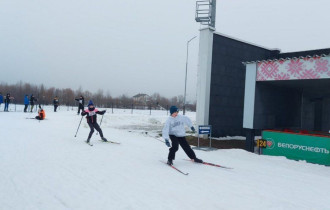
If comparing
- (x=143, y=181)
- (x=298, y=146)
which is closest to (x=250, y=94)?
(x=298, y=146)

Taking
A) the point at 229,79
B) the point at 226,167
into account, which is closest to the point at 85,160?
the point at 226,167

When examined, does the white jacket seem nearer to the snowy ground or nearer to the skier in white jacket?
the skier in white jacket

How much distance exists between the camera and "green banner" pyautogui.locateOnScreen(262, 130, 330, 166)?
29.5 feet

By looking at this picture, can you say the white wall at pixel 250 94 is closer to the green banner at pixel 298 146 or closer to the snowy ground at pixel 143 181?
the green banner at pixel 298 146

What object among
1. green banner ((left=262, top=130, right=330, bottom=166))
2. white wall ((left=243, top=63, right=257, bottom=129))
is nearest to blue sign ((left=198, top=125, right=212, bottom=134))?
white wall ((left=243, top=63, right=257, bottom=129))

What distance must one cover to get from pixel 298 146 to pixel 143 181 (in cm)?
643

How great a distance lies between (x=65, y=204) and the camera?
4.57 meters

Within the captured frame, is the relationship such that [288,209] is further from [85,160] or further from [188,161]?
[85,160]

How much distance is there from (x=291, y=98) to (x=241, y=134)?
147 inches

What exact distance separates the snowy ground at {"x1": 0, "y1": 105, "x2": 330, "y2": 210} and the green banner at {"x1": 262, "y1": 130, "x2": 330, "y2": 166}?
387mm

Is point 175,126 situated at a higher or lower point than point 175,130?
higher

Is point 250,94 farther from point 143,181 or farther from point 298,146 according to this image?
point 143,181

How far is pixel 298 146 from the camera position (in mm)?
9641

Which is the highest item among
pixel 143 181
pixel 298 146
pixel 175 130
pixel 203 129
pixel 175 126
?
pixel 175 126
